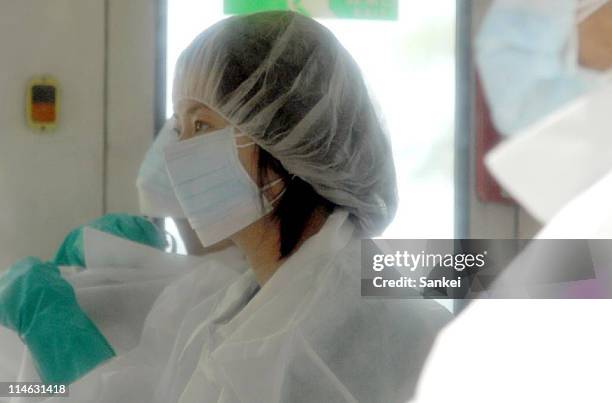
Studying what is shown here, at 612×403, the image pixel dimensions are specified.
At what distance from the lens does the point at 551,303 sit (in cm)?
141

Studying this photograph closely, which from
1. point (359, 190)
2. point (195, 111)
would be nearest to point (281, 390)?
point (359, 190)

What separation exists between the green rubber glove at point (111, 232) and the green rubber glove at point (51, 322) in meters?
0.03

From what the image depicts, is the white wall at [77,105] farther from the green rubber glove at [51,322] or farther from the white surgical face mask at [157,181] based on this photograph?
the green rubber glove at [51,322]

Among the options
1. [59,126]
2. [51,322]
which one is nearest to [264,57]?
[59,126]

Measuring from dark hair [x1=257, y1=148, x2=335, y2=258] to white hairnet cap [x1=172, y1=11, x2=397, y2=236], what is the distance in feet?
0.08

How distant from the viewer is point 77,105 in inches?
57.6

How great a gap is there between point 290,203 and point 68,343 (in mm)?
415

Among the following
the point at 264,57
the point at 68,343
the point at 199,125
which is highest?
the point at 264,57

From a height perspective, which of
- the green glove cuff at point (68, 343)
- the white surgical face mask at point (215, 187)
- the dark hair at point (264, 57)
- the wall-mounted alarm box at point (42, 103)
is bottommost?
the green glove cuff at point (68, 343)

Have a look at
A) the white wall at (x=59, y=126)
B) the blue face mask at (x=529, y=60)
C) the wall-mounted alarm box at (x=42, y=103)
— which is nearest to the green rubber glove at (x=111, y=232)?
the white wall at (x=59, y=126)

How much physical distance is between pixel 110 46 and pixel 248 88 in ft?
0.70

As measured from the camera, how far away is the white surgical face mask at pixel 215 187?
1.55 metres

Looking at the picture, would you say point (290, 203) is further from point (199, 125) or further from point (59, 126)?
point (59, 126)

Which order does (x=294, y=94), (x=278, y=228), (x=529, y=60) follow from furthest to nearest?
(x=278, y=228) → (x=294, y=94) → (x=529, y=60)
